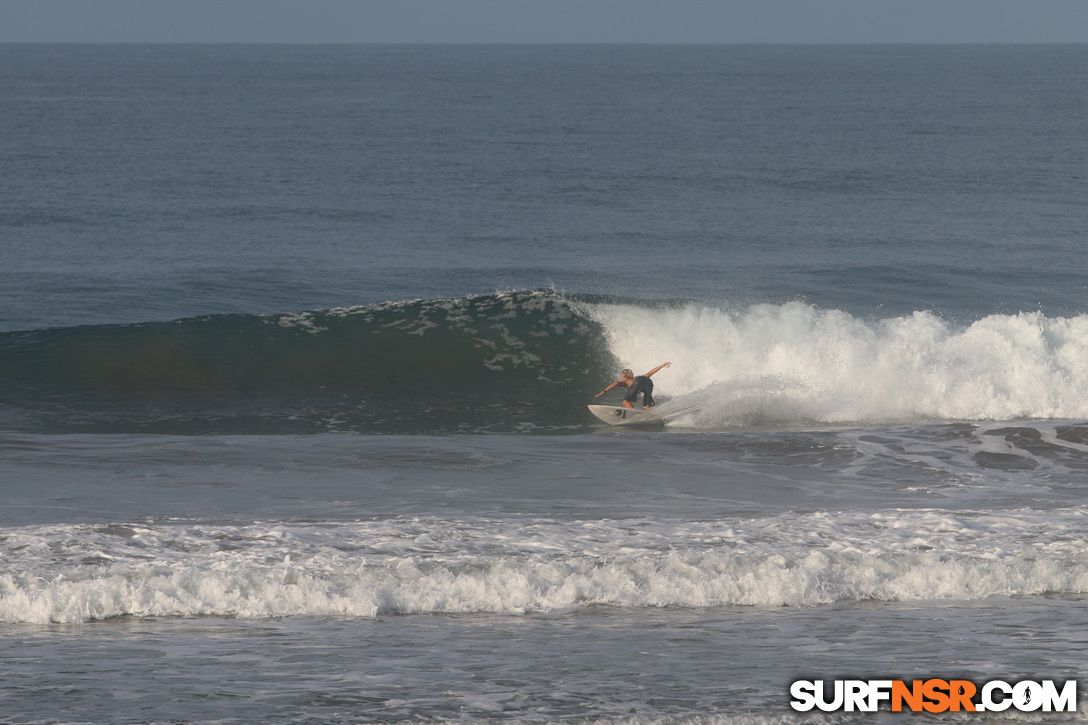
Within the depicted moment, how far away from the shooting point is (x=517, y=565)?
9.20 m

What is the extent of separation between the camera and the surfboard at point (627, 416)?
17.5 m

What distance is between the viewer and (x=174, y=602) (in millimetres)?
8242

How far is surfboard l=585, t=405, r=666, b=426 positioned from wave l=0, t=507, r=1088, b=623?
6.58m

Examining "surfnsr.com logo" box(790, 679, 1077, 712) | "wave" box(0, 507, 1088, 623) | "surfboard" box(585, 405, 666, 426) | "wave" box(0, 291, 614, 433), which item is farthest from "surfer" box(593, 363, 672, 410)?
"surfnsr.com logo" box(790, 679, 1077, 712)

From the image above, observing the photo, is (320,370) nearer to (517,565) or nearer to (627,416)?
(627,416)

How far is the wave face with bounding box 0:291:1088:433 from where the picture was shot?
18.3 m

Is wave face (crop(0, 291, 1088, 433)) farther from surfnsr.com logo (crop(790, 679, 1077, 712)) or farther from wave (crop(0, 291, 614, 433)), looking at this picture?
surfnsr.com logo (crop(790, 679, 1077, 712))

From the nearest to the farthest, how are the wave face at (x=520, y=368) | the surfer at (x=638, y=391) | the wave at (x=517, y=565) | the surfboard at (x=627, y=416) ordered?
the wave at (x=517, y=565) → the surfboard at (x=627, y=416) → the surfer at (x=638, y=391) → the wave face at (x=520, y=368)

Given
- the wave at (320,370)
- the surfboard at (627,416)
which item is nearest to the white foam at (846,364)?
the surfboard at (627,416)

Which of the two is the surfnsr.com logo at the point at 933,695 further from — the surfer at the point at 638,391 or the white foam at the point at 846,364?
the surfer at the point at 638,391

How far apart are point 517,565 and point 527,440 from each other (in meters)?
6.81

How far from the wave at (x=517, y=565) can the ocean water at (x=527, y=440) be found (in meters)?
0.04

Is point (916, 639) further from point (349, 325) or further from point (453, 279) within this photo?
point (453, 279)

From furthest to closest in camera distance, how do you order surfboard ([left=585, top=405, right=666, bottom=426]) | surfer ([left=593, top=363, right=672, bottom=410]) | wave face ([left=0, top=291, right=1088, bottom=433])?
wave face ([left=0, top=291, right=1088, bottom=433]), surfer ([left=593, top=363, right=672, bottom=410]), surfboard ([left=585, top=405, right=666, bottom=426])
